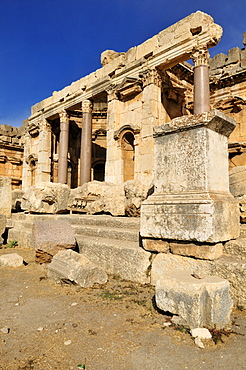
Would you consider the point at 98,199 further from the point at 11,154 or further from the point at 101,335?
the point at 11,154

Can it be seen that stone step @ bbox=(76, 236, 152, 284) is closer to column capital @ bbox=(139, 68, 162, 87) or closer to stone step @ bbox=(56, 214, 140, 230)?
stone step @ bbox=(56, 214, 140, 230)

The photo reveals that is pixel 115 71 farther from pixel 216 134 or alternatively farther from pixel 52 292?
pixel 52 292

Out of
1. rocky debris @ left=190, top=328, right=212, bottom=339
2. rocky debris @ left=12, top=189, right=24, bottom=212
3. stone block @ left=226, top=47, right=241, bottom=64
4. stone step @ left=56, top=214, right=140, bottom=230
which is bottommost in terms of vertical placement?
rocky debris @ left=190, top=328, right=212, bottom=339

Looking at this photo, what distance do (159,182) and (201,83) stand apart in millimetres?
7262

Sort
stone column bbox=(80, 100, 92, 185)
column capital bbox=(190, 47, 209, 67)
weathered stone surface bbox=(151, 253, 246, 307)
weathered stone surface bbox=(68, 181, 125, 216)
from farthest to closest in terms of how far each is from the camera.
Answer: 1. stone column bbox=(80, 100, 92, 185)
2. column capital bbox=(190, 47, 209, 67)
3. weathered stone surface bbox=(68, 181, 125, 216)
4. weathered stone surface bbox=(151, 253, 246, 307)

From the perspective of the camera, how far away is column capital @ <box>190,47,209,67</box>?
959 centimetres

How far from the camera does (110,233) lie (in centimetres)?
489

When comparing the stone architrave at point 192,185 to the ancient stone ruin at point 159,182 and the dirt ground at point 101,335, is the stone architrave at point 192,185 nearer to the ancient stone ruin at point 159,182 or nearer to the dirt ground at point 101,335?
the ancient stone ruin at point 159,182

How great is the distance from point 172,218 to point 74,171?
51.4 feet

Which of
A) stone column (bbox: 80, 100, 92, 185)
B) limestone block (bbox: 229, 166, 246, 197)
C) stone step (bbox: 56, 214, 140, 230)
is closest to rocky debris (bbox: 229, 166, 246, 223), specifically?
limestone block (bbox: 229, 166, 246, 197)

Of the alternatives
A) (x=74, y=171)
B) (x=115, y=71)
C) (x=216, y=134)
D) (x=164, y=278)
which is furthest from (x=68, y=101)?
(x=164, y=278)

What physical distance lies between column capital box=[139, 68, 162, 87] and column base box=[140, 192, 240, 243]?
8685 mm

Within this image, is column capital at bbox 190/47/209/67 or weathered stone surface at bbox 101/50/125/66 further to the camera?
weathered stone surface at bbox 101/50/125/66

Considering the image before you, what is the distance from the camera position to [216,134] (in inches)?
133
